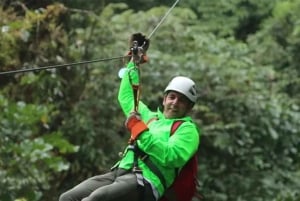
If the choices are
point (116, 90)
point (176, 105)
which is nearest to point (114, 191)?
point (176, 105)

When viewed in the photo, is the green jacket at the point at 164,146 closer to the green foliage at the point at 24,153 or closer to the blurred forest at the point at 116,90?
the green foliage at the point at 24,153

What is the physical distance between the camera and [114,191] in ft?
13.1

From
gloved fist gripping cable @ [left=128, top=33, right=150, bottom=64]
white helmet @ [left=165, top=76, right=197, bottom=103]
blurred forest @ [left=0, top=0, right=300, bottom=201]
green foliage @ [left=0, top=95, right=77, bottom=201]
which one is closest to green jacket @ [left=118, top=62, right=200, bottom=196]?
white helmet @ [left=165, top=76, right=197, bottom=103]

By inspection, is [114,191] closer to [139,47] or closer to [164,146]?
[164,146]

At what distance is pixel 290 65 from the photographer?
1301cm

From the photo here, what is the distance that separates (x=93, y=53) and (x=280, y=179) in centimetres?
279

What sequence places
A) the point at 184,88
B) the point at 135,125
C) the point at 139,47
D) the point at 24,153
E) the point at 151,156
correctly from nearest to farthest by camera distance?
1. the point at 135,125
2. the point at 151,156
3. the point at 184,88
4. the point at 139,47
5. the point at 24,153

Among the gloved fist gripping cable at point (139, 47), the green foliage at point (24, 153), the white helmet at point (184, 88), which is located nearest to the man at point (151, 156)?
the white helmet at point (184, 88)

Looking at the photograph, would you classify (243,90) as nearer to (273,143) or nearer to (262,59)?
(273,143)

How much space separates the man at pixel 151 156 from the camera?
3949 millimetres

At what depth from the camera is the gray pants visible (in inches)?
157

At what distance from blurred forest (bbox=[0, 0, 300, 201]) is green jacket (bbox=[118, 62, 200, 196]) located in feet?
11.5

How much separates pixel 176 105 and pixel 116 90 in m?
5.07

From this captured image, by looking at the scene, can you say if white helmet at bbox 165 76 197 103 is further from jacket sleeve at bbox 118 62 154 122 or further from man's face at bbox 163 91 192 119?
jacket sleeve at bbox 118 62 154 122
